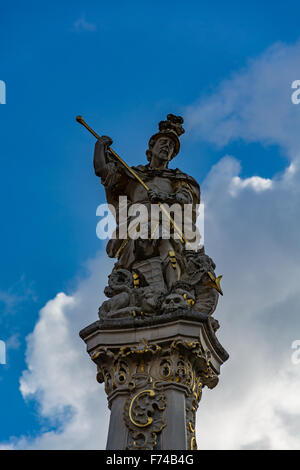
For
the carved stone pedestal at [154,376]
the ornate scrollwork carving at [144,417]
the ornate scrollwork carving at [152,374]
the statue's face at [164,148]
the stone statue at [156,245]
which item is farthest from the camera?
the statue's face at [164,148]

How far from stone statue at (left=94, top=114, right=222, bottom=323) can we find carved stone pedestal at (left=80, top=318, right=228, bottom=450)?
0.39 meters

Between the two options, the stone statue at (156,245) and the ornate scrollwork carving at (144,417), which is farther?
the stone statue at (156,245)

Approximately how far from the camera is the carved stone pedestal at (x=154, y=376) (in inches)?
381

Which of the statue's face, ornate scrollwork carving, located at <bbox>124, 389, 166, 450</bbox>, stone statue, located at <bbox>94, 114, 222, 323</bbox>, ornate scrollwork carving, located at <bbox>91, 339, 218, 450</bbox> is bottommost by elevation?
ornate scrollwork carving, located at <bbox>124, 389, 166, 450</bbox>

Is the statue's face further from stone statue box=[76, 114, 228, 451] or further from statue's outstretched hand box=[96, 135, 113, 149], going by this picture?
statue's outstretched hand box=[96, 135, 113, 149]

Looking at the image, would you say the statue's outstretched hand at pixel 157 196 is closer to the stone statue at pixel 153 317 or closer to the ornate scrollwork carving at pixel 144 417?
the stone statue at pixel 153 317

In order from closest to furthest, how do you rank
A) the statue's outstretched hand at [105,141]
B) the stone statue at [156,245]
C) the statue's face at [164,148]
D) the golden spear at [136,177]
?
the stone statue at [156,245] < the golden spear at [136,177] < the statue's outstretched hand at [105,141] < the statue's face at [164,148]

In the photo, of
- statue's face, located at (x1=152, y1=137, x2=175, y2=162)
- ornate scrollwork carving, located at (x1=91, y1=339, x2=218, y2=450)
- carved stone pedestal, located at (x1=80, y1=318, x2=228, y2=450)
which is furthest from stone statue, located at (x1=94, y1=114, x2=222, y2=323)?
ornate scrollwork carving, located at (x1=91, y1=339, x2=218, y2=450)

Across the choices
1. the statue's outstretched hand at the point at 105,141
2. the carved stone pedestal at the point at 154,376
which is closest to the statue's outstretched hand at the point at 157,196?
the statue's outstretched hand at the point at 105,141

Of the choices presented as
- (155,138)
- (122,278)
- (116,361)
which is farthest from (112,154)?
(116,361)

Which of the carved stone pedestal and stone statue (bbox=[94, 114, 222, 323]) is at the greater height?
stone statue (bbox=[94, 114, 222, 323])

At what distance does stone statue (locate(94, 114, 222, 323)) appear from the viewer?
1154cm

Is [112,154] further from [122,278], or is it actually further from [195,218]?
[122,278]

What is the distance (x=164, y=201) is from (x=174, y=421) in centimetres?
574
